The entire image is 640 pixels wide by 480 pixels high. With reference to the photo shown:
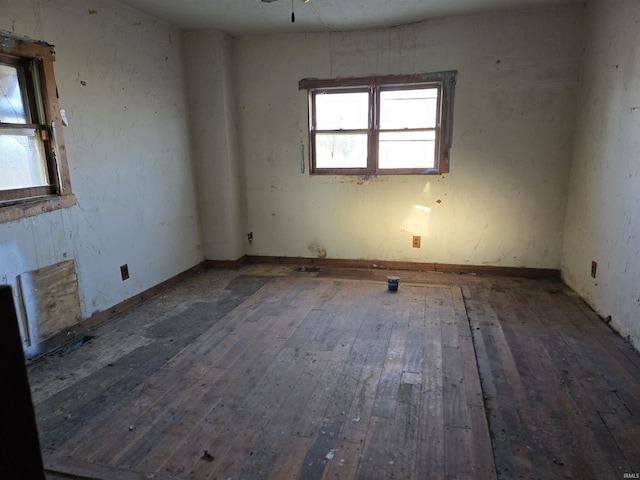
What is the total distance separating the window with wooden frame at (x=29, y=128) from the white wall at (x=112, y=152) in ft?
0.28

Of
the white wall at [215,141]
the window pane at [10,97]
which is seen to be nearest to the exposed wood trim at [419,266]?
the white wall at [215,141]

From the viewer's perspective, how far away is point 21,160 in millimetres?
2707

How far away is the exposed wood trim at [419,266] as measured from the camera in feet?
13.9

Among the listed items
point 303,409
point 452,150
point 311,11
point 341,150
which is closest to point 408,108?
point 452,150

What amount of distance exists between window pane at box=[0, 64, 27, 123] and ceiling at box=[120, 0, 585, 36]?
1.23 metres

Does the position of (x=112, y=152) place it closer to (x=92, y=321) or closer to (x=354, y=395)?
(x=92, y=321)

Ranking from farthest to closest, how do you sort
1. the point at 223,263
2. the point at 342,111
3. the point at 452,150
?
the point at 223,263, the point at 342,111, the point at 452,150

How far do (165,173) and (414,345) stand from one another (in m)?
2.86

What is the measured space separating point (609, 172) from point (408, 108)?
1913 mm

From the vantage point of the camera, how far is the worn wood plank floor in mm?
1762

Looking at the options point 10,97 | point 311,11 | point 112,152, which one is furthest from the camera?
point 311,11

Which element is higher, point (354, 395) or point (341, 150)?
point (341, 150)

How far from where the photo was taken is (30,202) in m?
2.69

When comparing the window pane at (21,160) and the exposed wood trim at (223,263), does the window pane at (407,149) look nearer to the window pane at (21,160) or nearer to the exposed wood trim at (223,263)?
the exposed wood trim at (223,263)
